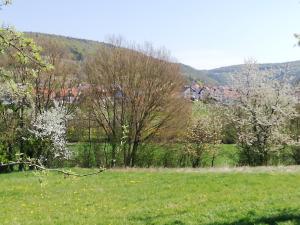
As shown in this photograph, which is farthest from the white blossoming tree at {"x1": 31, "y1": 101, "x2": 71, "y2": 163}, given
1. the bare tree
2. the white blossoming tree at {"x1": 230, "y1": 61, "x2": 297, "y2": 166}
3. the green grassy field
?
the white blossoming tree at {"x1": 230, "y1": 61, "x2": 297, "y2": 166}

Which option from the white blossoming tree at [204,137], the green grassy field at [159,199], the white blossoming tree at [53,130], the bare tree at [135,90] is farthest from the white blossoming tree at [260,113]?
the green grassy field at [159,199]

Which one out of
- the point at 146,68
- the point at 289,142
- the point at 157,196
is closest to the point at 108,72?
the point at 146,68

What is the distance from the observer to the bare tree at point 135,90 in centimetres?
4316

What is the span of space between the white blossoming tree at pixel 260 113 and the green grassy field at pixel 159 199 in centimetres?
2053

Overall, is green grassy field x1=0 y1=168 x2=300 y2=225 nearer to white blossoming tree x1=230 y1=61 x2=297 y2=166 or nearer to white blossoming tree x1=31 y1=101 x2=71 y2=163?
white blossoming tree x1=31 y1=101 x2=71 y2=163

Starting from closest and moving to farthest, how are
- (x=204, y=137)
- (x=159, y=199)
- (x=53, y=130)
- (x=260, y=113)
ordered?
(x=159, y=199), (x=53, y=130), (x=260, y=113), (x=204, y=137)

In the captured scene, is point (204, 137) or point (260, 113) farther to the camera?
point (204, 137)

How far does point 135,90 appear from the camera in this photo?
142 feet

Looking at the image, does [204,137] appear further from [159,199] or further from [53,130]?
[159,199]

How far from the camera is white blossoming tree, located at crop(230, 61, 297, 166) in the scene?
44.2 meters

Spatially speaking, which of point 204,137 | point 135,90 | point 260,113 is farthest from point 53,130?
point 260,113

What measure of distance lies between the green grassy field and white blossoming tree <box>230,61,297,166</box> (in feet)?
67.4

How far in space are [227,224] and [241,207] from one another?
237 cm

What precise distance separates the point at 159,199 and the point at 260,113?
28.6 m
